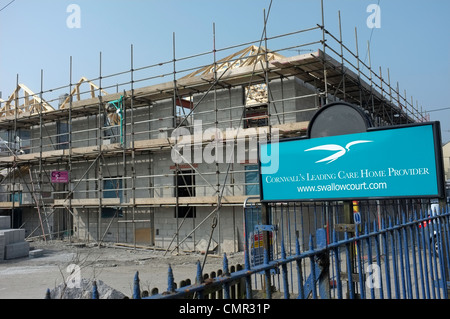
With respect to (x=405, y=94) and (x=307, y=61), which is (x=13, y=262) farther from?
(x=405, y=94)

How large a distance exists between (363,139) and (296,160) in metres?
0.97

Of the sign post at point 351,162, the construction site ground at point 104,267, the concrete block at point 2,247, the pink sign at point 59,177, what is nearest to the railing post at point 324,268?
the sign post at point 351,162

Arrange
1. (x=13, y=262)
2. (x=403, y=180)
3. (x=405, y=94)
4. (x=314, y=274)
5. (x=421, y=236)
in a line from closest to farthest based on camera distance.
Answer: (x=314, y=274)
(x=403, y=180)
(x=421, y=236)
(x=13, y=262)
(x=405, y=94)

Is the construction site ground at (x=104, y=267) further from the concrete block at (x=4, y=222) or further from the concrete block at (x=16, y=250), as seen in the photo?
the concrete block at (x=4, y=222)

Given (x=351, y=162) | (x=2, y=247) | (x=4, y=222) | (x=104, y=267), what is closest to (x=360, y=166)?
(x=351, y=162)

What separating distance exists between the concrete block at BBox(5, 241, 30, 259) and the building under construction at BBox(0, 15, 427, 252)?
3.41 metres

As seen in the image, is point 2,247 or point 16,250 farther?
point 16,250

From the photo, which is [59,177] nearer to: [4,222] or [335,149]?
[4,222]

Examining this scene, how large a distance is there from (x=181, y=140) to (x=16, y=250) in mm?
8001

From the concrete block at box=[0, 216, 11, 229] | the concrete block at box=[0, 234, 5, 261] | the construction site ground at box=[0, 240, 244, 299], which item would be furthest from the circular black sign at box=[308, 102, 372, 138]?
the concrete block at box=[0, 216, 11, 229]

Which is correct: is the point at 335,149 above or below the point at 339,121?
below

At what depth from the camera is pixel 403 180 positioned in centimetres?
489

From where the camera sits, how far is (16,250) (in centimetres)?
1552

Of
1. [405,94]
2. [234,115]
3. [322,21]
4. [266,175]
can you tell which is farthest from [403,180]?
[405,94]
